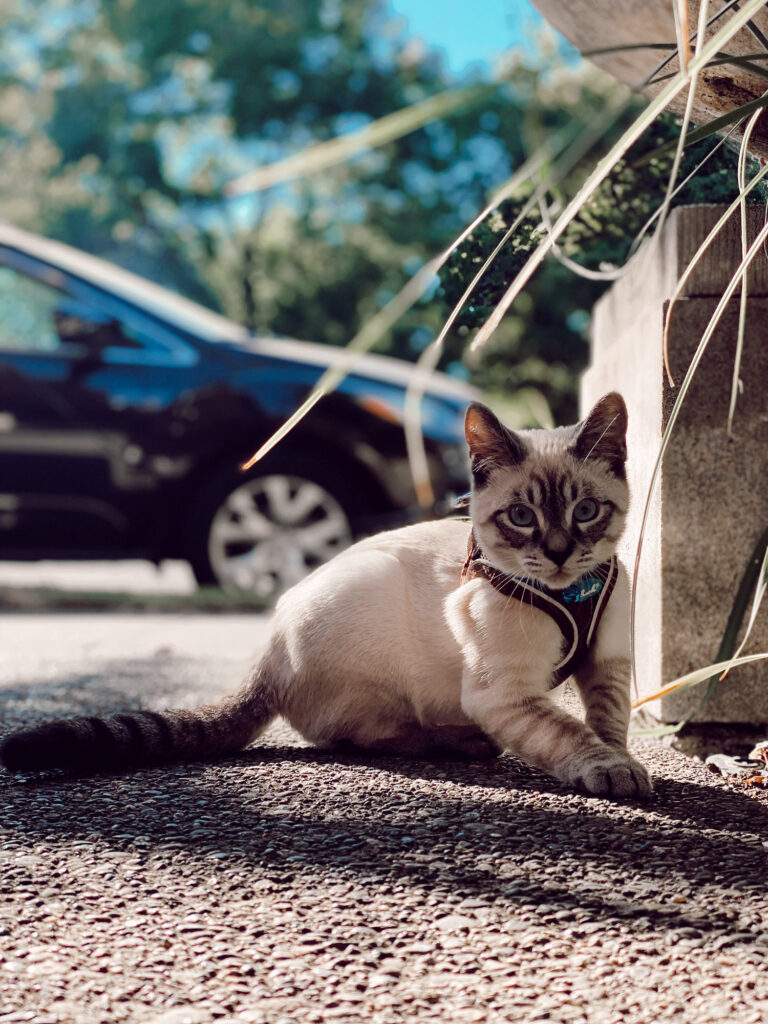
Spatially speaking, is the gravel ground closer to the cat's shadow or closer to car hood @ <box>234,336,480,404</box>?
the cat's shadow

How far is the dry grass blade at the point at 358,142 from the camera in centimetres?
186

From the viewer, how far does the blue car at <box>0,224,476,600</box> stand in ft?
22.5

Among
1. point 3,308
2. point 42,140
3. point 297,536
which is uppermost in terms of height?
point 42,140

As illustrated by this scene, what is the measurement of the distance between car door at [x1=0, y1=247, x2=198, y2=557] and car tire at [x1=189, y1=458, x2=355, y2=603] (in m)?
0.40

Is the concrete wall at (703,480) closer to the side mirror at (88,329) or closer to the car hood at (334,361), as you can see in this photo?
the car hood at (334,361)

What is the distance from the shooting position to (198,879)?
6.51 ft

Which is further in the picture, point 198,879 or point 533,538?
point 533,538

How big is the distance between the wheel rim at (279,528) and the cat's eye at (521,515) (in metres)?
A: 4.21

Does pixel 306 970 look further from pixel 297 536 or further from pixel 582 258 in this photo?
pixel 297 536

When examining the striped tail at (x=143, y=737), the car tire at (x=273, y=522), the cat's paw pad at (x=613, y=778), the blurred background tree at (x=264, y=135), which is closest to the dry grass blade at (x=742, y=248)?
the cat's paw pad at (x=613, y=778)

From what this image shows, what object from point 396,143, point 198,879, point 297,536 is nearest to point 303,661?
point 198,879

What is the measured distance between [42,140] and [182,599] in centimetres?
2018

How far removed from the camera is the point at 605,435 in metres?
2.75

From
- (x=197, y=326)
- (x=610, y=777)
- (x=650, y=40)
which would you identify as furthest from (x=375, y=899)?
(x=197, y=326)
